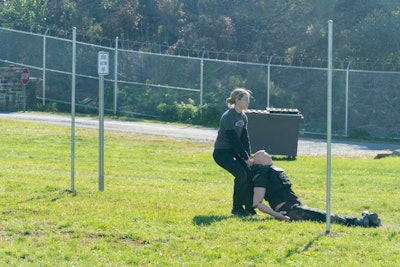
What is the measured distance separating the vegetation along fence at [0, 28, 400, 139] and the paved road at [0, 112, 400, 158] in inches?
95.3

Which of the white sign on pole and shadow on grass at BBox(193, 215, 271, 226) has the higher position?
the white sign on pole

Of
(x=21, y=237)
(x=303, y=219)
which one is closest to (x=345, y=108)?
(x=303, y=219)

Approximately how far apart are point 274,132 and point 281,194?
11.3 meters

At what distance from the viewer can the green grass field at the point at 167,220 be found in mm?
8289

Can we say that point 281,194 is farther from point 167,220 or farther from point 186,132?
point 186,132

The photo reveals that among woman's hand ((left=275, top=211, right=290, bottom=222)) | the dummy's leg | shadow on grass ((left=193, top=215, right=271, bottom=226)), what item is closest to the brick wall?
shadow on grass ((left=193, top=215, right=271, bottom=226))

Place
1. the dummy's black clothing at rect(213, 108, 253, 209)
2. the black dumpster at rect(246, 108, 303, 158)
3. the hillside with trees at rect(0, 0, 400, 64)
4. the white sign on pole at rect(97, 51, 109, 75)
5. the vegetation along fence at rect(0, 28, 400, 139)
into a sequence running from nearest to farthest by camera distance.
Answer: the dummy's black clothing at rect(213, 108, 253, 209)
the white sign on pole at rect(97, 51, 109, 75)
the black dumpster at rect(246, 108, 303, 158)
the vegetation along fence at rect(0, 28, 400, 139)
the hillside with trees at rect(0, 0, 400, 64)

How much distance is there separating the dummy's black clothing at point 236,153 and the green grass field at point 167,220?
386mm

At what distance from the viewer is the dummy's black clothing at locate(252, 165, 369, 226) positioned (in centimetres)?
1034

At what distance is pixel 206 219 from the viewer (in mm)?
10281

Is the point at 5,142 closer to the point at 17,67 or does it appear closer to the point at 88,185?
the point at 88,185

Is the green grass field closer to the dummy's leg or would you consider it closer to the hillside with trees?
the dummy's leg

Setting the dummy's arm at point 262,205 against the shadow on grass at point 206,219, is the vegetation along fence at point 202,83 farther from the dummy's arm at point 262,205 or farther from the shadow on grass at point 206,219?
the shadow on grass at point 206,219

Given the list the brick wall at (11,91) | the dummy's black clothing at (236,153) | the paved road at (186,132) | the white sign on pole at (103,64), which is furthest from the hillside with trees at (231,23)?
the dummy's black clothing at (236,153)
